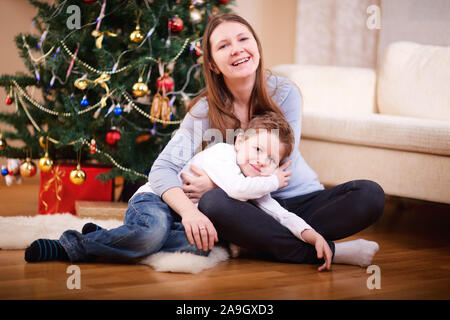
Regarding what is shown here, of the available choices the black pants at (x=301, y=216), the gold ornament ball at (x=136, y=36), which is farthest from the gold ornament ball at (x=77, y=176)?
the black pants at (x=301, y=216)

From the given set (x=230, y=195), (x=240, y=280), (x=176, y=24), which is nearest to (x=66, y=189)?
(x=176, y=24)

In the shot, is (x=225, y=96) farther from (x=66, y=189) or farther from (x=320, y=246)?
(x=66, y=189)

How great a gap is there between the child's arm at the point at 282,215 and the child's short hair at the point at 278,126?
5.4 inches

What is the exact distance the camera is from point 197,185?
152cm

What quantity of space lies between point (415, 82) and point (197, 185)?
1.37 m

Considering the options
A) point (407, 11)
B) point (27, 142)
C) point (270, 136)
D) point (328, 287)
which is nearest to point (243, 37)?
point (270, 136)

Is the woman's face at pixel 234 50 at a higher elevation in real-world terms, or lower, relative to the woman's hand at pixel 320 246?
higher

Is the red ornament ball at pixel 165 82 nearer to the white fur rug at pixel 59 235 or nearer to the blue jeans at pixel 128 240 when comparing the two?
the white fur rug at pixel 59 235

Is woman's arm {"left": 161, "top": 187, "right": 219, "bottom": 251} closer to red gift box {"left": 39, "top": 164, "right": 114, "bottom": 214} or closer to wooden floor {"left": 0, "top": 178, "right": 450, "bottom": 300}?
wooden floor {"left": 0, "top": 178, "right": 450, "bottom": 300}

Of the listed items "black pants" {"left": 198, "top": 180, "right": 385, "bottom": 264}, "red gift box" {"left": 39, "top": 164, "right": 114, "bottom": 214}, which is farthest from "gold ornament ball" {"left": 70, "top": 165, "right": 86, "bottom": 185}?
"black pants" {"left": 198, "top": 180, "right": 385, "bottom": 264}

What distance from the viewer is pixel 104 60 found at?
2053mm

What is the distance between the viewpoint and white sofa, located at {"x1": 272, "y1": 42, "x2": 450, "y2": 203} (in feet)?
6.27

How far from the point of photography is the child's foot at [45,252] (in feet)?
4.57

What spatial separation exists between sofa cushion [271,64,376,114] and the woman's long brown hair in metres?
0.83
